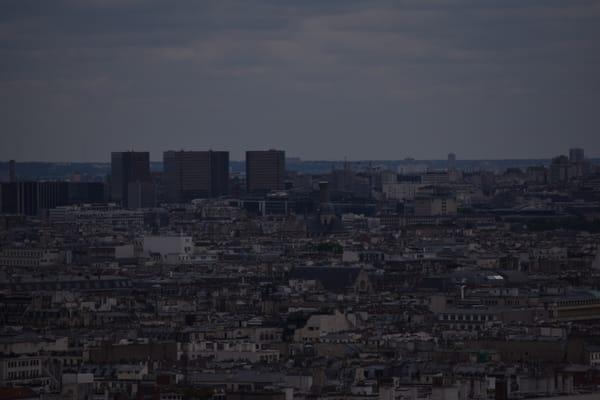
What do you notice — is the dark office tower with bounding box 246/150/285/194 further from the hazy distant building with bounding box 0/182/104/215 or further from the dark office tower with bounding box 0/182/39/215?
the dark office tower with bounding box 0/182/39/215

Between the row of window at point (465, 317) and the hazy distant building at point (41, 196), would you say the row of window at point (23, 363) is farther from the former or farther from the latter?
the hazy distant building at point (41, 196)

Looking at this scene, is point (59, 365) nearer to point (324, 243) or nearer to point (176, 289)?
point (176, 289)

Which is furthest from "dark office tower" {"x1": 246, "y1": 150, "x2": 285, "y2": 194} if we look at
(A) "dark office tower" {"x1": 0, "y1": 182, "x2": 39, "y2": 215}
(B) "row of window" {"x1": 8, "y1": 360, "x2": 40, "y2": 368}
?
(B) "row of window" {"x1": 8, "y1": 360, "x2": 40, "y2": 368}

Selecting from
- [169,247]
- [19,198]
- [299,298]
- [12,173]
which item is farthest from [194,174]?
[299,298]

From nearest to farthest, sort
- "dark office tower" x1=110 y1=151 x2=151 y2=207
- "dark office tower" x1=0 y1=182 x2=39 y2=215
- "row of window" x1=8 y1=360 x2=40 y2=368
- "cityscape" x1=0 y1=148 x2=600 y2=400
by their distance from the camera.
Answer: "cityscape" x1=0 y1=148 x2=600 y2=400, "row of window" x1=8 y1=360 x2=40 y2=368, "dark office tower" x1=0 y1=182 x2=39 y2=215, "dark office tower" x1=110 y1=151 x2=151 y2=207

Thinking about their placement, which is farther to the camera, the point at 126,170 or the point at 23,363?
the point at 126,170

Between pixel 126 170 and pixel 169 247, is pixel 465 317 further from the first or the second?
pixel 126 170

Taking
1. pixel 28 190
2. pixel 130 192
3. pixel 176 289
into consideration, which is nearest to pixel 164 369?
pixel 176 289
